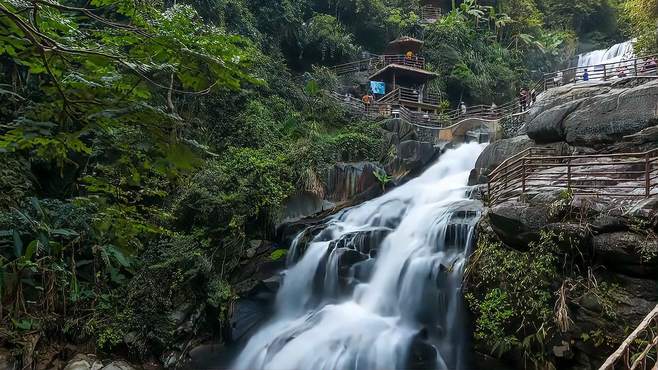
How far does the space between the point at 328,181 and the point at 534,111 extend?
775 cm

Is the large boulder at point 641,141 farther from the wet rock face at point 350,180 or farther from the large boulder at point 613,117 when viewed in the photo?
the wet rock face at point 350,180

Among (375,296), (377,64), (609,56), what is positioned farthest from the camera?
(377,64)

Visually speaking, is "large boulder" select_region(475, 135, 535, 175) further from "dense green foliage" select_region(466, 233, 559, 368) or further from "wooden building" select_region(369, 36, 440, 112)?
"wooden building" select_region(369, 36, 440, 112)

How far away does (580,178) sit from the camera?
8883mm

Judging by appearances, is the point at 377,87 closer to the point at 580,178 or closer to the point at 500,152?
the point at 500,152

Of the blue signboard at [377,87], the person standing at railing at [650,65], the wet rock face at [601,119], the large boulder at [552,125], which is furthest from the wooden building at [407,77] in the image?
the wet rock face at [601,119]

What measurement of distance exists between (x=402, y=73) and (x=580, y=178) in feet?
57.0

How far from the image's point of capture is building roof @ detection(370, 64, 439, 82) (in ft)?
79.6

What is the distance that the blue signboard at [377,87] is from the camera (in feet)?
81.3

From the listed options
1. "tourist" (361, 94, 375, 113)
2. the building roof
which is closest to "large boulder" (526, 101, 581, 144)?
"tourist" (361, 94, 375, 113)

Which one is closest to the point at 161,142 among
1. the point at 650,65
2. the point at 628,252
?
the point at 628,252

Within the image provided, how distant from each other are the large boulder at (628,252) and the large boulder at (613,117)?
5.21 metres

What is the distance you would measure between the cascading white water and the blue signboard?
1275cm

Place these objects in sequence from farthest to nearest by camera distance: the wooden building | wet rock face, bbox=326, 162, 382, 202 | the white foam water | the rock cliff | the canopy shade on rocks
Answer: the canopy shade on rocks, the wooden building, the white foam water, wet rock face, bbox=326, 162, 382, 202, the rock cliff
